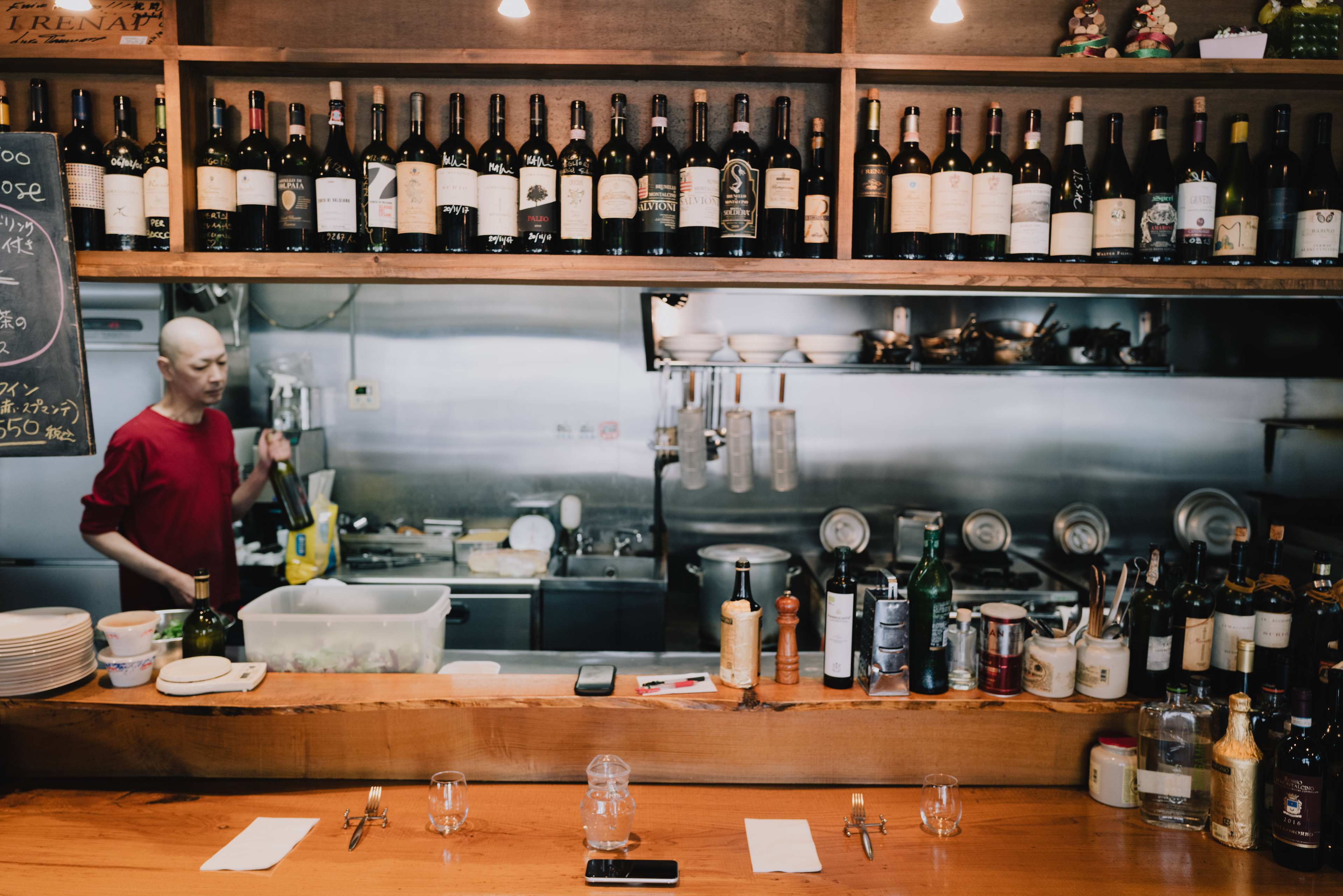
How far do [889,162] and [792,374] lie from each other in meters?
2.22

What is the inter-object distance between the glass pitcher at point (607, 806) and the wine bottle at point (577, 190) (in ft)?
3.69

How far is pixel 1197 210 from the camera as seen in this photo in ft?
6.29

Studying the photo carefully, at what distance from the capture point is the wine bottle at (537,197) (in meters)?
1.90

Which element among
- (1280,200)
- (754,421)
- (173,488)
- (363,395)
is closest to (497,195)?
(173,488)

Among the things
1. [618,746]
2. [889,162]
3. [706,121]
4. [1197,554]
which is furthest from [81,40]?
[1197,554]

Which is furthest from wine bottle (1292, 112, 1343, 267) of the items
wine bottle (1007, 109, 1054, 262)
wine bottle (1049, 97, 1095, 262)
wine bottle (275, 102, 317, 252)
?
wine bottle (275, 102, 317, 252)

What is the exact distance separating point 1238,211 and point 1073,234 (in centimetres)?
43

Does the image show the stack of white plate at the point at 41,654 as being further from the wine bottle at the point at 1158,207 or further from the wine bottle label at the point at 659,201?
the wine bottle at the point at 1158,207

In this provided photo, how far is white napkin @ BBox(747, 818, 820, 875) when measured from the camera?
1552 mm

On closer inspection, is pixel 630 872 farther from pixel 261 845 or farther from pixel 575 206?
pixel 575 206

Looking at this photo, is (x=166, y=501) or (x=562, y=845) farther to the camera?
(x=166, y=501)

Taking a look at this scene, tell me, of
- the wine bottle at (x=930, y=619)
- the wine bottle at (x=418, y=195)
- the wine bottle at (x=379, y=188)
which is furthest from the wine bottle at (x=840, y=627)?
the wine bottle at (x=379, y=188)

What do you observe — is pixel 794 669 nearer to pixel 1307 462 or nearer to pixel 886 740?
pixel 886 740

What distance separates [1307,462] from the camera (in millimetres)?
4113
